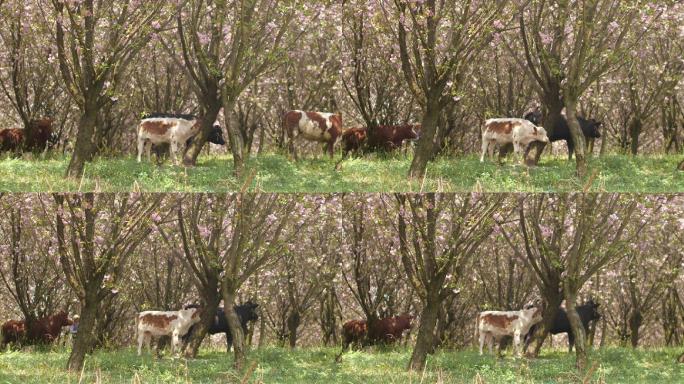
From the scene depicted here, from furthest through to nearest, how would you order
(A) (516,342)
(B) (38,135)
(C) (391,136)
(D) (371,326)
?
(B) (38,135) < (D) (371,326) < (C) (391,136) < (A) (516,342)

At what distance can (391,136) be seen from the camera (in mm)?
27359

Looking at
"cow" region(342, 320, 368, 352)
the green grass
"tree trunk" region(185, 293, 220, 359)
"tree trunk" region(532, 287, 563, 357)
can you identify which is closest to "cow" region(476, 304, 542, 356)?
"tree trunk" region(532, 287, 563, 357)

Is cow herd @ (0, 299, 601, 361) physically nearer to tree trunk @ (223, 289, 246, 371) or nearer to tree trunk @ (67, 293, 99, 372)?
tree trunk @ (223, 289, 246, 371)

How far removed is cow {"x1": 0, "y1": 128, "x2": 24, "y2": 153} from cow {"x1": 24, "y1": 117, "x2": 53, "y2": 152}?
135 mm

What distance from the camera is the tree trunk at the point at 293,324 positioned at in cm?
2775

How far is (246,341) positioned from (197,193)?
343cm

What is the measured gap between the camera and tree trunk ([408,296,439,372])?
26094mm

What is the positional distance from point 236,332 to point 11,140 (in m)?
7.33

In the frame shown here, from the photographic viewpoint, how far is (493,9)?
2555cm

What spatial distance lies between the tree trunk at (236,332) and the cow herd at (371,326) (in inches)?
19.3

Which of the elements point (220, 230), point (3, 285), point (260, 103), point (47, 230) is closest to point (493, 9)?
point (260, 103)

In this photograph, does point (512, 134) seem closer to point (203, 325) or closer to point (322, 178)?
point (322, 178)

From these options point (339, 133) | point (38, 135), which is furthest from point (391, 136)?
point (38, 135)

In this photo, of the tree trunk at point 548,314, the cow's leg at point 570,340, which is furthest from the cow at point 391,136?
the cow's leg at point 570,340
